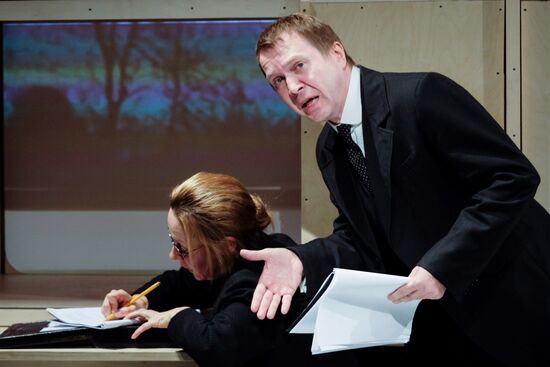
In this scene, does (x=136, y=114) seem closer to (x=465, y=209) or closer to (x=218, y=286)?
(x=218, y=286)

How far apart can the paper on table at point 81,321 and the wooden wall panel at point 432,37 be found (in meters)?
1.14

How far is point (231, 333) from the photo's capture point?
198 centimetres

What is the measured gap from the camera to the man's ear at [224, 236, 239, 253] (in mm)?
2184

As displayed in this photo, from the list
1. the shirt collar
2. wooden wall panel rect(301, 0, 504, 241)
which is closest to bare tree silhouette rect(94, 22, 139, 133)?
wooden wall panel rect(301, 0, 504, 241)

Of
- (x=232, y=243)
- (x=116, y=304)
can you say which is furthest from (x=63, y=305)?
(x=232, y=243)

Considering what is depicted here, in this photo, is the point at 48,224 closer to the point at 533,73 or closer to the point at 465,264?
the point at 533,73

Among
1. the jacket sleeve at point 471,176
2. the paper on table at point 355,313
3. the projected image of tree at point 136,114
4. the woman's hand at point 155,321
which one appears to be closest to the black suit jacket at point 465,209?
the jacket sleeve at point 471,176

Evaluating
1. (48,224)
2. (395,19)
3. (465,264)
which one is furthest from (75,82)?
(465,264)

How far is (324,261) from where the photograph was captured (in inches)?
78.2

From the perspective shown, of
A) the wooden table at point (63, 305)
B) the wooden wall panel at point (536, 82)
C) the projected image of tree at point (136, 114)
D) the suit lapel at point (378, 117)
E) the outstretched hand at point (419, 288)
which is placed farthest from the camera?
the projected image of tree at point (136, 114)

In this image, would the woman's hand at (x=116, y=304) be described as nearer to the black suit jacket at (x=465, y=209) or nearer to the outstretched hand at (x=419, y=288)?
the black suit jacket at (x=465, y=209)

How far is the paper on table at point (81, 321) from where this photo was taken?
2105mm

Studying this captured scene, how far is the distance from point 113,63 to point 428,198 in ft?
7.58

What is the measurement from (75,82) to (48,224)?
2.14ft
